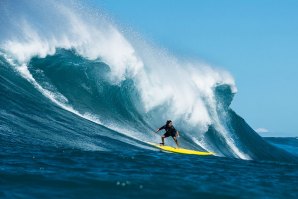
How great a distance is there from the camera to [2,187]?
17.8 feet

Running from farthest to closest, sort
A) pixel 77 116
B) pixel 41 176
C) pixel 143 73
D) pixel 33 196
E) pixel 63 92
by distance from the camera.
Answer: pixel 143 73, pixel 63 92, pixel 77 116, pixel 41 176, pixel 33 196

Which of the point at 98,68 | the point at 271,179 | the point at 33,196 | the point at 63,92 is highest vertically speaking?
the point at 98,68

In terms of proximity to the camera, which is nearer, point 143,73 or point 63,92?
point 63,92

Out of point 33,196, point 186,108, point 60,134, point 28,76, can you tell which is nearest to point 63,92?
point 28,76

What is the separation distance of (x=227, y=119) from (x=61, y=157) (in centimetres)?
1294

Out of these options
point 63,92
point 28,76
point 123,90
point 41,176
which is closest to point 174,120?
point 123,90

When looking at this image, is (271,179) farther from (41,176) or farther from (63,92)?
(63,92)

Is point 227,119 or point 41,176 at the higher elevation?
point 227,119

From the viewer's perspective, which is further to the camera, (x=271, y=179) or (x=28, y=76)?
(x=28, y=76)

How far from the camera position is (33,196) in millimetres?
5184

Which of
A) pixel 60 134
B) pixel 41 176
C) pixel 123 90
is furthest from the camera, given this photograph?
pixel 123 90

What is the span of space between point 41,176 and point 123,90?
454 inches

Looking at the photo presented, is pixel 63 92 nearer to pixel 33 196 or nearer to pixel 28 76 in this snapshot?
pixel 28 76

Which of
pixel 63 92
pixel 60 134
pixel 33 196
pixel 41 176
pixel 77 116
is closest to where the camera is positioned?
pixel 33 196
